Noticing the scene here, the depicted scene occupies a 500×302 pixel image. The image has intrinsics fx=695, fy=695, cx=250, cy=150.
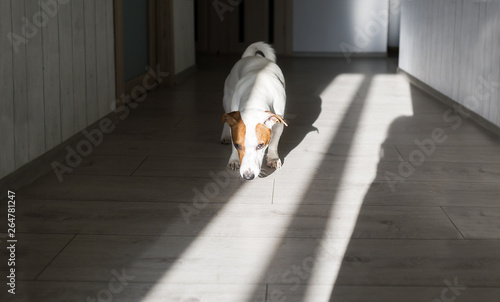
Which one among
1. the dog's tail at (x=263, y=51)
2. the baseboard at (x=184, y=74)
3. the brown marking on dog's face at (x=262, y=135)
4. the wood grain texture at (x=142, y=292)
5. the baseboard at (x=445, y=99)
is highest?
the dog's tail at (x=263, y=51)

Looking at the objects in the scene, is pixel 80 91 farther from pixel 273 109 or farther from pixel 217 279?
pixel 217 279

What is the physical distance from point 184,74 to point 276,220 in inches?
167

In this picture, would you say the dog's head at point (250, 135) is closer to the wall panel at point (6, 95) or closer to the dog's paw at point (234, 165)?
the dog's paw at point (234, 165)

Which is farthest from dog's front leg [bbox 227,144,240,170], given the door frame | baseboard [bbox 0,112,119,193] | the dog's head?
the door frame

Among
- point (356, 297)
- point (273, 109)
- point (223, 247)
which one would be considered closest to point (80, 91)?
point (273, 109)

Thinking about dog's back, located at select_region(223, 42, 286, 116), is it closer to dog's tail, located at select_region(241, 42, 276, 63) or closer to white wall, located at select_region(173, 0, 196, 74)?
dog's tail, located at select_region(241, 42, 276, 63)

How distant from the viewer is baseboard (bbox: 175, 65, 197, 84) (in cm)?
617

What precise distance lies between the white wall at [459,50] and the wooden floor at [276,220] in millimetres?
274

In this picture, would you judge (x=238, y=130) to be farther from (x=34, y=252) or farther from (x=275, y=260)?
(x=34, y=252)

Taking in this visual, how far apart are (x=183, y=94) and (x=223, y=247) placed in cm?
346

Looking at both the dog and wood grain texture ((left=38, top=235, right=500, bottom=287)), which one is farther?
the dog

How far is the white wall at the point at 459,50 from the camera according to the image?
3947 mm

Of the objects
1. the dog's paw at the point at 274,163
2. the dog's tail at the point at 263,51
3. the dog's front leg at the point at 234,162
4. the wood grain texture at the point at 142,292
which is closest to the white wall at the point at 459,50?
the dog's tail at the point at 263,51

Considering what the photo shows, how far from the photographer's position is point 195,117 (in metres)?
4.45
